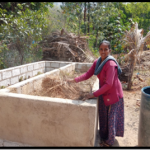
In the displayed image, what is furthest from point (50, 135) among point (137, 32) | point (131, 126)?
point (137, 32)

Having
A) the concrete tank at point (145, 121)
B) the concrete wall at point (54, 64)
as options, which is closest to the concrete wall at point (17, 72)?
the concrete wall at point (54, 64)

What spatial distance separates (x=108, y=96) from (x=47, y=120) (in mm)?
1053

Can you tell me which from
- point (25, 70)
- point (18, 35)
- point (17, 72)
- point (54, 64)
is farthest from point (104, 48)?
point (18, 35)

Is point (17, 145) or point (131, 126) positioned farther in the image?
point (131, 126)

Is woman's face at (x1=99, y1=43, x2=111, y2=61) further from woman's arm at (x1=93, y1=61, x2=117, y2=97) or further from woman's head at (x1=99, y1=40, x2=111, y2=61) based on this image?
woman's arm at (x1=93, y1=61, x2=117, y2=97)

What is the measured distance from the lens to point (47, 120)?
2.44 metres

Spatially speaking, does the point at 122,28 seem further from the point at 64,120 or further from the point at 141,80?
the point at 64,120

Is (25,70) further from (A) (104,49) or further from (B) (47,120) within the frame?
(A) (104,49)

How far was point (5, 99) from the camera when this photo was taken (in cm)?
259

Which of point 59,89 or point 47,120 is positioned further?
point 59,89

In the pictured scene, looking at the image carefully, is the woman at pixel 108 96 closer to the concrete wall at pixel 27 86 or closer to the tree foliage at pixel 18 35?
the concrete wall at pixel 27 86

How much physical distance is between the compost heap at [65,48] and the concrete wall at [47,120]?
20.8ft

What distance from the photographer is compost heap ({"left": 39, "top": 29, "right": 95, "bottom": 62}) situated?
884cm

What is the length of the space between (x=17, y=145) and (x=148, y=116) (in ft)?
7.25
